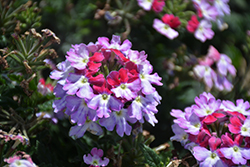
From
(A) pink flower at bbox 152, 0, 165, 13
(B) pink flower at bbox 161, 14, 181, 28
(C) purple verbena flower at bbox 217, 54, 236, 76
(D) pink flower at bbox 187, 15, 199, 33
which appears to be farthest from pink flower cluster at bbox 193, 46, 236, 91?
(A) pink flower at bbox 152, 0, 165, 13

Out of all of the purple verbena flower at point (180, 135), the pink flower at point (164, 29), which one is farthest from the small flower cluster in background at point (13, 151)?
the pink flower at point (164, 29)

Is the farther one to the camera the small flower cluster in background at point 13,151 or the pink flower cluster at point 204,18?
the pink flower cluster at point 204,18

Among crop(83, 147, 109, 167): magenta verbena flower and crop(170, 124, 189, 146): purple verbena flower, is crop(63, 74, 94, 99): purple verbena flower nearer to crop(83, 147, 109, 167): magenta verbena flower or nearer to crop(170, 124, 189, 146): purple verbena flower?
crop(83, 147, 109, 167): magenta verbena flower

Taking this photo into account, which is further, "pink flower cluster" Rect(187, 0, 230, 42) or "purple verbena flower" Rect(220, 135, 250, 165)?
"pink flower cluster" Rect(187, 0, 230, 42)

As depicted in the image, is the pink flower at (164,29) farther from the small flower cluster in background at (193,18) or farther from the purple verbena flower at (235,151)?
the purple verbena flower at (235,151)

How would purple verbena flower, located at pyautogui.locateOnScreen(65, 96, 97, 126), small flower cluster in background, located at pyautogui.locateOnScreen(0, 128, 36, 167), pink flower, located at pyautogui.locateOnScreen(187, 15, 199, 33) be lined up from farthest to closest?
pink flower, located at pyautogui.locateOnScreen(187, 15, 199, 33)
purple verbena flower, located at pyautogui.locateOnScreen(65, 96, 97, 126)
small flower cluster in background, located at pyautogui.locateOnScreen(0, 128, 36, 167)

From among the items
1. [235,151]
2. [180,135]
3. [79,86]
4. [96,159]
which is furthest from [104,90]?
[235,151]

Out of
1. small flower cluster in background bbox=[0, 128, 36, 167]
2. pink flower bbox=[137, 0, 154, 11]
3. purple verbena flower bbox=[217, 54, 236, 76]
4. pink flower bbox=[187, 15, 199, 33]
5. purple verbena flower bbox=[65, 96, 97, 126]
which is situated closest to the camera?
small flower cluster in background bbox=[0, 128, 36, 167]
